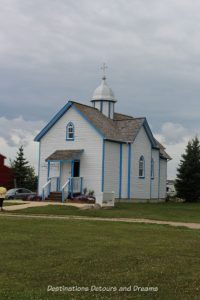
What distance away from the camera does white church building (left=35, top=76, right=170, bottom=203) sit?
3709 centimetres

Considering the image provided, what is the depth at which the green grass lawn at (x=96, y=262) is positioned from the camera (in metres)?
8.69

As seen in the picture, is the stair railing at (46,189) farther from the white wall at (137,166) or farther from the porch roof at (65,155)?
the white wall at (137,166)

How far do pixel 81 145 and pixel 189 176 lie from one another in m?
14.5

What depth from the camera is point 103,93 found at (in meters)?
43.9

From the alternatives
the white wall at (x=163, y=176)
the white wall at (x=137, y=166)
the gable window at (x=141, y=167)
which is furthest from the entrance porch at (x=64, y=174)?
the white wall at (x=163, y=176)

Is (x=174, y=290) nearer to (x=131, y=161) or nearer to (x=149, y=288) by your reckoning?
(x=149, y=288)

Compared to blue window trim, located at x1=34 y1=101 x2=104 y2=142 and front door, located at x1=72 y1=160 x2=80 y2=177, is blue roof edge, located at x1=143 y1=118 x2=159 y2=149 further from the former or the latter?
front door, located at x1=72 y1=160 x2=80 y2=177

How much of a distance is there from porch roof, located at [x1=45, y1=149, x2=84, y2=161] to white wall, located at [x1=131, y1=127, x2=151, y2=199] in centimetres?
442

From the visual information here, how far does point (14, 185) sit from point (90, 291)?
5105cm

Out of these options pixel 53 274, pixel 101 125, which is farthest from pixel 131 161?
pixel 53 274

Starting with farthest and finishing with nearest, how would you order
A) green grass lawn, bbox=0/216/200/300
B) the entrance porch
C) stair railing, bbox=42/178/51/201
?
Result: stair railing, bbox=42/178/51/201, the entrance porch, green grass lawn, bbox=0/216/200/300

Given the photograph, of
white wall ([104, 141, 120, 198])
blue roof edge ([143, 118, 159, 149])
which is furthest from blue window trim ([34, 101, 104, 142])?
blue roof edge ([143, 118, 159, 149])

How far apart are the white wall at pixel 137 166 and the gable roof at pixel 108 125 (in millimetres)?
640

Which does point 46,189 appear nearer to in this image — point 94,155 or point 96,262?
point 94,155
